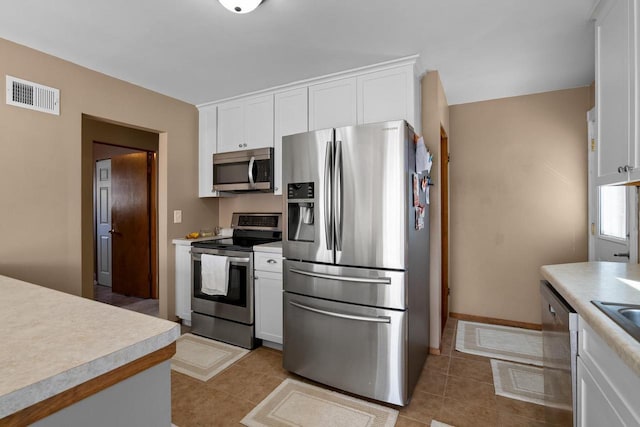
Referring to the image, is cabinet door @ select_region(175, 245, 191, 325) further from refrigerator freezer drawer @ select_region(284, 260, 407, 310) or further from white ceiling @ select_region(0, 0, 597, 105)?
white ceiling @ select_region(0, 0, 597, 105)

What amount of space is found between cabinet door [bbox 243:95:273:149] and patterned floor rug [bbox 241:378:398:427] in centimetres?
219

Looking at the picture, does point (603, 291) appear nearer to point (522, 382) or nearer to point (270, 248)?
point (522, 382)

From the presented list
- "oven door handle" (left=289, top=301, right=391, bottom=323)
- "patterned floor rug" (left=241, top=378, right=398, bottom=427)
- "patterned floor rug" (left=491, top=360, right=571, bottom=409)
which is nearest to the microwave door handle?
"oven door handle" (left=289, top=301, right=391, bottom=323)

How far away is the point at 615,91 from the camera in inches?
62.7

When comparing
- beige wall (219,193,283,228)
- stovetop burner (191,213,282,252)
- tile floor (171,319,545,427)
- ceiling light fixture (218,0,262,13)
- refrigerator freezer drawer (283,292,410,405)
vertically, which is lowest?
tile floor (171,319,545,427)

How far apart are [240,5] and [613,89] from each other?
79.2 inches

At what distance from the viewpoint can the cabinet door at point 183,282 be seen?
3268 millimetres

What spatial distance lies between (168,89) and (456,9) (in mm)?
2618

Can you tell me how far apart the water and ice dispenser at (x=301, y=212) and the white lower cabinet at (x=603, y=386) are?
1.57 metres

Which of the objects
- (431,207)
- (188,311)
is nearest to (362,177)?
(431,207)

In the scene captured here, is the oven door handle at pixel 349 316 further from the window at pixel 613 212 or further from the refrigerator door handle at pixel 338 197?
the window at pixel 613 212

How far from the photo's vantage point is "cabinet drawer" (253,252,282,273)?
2.69 meters

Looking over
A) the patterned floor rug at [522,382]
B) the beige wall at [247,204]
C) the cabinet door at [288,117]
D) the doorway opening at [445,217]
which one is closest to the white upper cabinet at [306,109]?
the cabinet door at [288,117]

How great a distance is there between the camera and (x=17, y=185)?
224 cm
